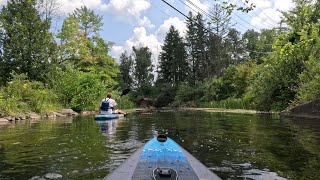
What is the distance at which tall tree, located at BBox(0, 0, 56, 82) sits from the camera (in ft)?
80.3

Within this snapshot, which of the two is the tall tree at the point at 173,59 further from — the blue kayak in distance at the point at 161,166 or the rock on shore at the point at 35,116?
the blue kayak in distance at the point at 161,166

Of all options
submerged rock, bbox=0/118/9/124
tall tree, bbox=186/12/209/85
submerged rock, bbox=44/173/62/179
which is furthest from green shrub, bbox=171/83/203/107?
submerged rock, bbox=44/173/62/179

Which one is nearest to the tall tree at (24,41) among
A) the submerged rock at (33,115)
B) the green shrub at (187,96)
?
the submerged rock at (33,115)

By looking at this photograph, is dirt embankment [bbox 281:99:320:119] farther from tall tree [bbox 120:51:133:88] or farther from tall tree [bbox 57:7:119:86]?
tall tree [bbox 120:51:133:88]

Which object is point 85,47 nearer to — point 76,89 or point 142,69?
point 76,89

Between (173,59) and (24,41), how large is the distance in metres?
42.7

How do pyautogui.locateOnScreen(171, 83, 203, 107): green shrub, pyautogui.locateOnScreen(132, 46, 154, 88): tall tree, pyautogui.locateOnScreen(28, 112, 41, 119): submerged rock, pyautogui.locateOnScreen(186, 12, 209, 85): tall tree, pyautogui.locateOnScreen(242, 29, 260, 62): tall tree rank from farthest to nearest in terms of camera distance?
pyautogui.locateOnScreen(132, 46, 154, 88): tall tree, pyautogui.locateOnScreen(242, 29, 260, 62): tall tree, pyautogui.locateOnScreen(186, 12, 209, 85): tall tree, pyautogui.locateOnScreen(171, 83, 203, 107): green shrub, pyautogui.locateOnScreen(28, 112, 41, 119): submerged rock

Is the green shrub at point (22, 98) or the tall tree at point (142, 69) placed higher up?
the tall tree at point (142, 69)

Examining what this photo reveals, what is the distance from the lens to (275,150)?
7.37 meters

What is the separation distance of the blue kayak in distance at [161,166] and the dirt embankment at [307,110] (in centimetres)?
1277

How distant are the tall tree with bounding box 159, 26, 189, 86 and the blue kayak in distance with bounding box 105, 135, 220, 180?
59.5 metres

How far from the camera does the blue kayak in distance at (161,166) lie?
3.64m

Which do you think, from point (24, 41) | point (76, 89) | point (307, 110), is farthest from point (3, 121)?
point (307, 110)

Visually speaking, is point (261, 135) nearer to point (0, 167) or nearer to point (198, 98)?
point (0, 167)
